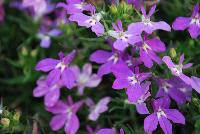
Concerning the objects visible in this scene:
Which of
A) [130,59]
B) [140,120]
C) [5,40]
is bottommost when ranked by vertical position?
[140,120]

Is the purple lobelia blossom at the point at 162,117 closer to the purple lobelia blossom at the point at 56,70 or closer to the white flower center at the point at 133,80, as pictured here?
the white flower center at the point at 133,80

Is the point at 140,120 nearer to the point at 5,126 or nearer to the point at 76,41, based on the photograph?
the point at 76,41

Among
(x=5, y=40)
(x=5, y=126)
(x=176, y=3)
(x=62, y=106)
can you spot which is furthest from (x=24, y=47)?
(x=176, y=3)

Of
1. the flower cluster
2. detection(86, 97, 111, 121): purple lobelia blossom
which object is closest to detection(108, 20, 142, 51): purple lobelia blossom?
the flower cluster

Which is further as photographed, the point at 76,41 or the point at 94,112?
the point at 76,41

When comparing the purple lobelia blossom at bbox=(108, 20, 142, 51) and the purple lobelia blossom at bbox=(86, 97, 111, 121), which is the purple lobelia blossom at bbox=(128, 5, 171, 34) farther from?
the purple lobelia blossom at bbox=(86, 97, 111, 121)

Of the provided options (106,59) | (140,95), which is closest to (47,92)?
(106,59)
